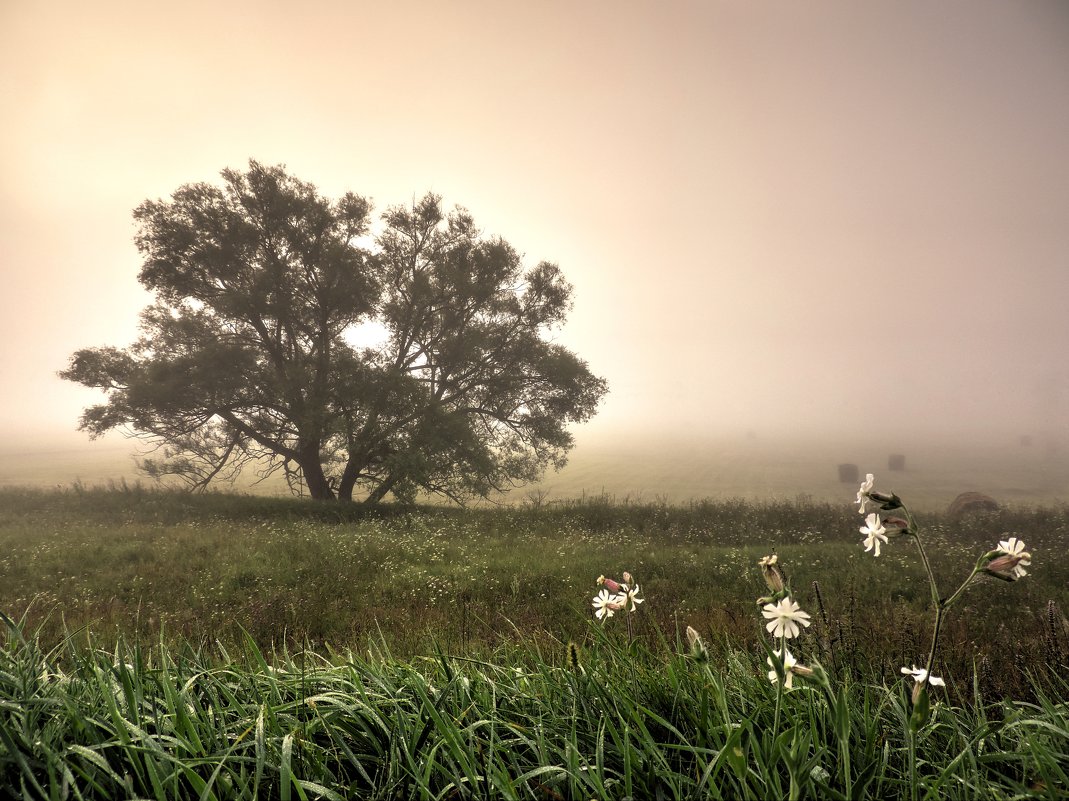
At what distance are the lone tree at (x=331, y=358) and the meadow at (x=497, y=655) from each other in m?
2.46

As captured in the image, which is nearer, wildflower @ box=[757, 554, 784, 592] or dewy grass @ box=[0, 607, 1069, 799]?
dewy grass @ box=[0, 607, 1069, 799]

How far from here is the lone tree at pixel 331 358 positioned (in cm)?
1720

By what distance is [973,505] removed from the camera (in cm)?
1864

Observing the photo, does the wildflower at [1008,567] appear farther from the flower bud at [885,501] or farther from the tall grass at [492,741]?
the tall grass at [492,741]

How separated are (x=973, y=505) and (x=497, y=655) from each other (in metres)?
24.4

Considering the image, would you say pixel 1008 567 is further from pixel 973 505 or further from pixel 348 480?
pixel 973 505

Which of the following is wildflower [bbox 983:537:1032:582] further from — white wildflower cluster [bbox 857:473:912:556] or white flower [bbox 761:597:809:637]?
white flower [bbox 761:597:809:637]

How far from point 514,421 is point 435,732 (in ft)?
61.5

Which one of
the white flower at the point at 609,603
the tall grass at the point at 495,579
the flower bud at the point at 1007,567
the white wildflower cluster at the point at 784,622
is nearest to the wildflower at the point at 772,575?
the white wildflower cluster at the point at 784,622

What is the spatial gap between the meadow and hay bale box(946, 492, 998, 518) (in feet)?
3.10

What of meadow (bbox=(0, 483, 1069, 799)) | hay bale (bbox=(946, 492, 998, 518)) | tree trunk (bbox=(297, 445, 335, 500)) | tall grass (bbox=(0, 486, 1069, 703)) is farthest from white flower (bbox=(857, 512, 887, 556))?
hay bale (bbox=(946, 492, 998, 518))

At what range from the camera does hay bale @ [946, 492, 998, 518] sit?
59.5 ft

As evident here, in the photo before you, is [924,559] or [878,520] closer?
[924,559]

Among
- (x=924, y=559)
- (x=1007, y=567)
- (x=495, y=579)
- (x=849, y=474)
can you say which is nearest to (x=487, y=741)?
(x=924, y=559)
